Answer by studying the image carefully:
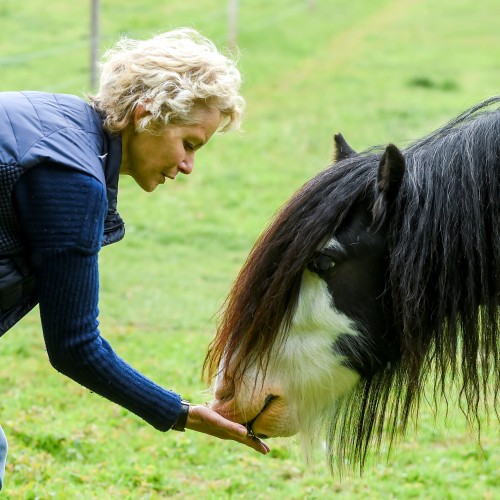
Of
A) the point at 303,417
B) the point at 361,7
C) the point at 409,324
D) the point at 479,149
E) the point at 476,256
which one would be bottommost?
the point at 361,7

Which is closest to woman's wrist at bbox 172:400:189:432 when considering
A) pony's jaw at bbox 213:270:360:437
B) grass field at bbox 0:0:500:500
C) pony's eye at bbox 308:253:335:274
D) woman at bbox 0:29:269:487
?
woman at bbox 0:29:269:487

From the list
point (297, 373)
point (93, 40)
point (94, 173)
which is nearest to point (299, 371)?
point (297, 373)

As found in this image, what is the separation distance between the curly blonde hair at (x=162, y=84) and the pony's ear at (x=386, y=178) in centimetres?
54

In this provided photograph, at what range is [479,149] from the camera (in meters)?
3.14

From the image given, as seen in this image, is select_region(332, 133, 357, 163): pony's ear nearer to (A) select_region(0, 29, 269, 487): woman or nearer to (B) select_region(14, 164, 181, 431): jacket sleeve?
(A) select_region(0, 29, 269, 487): woman

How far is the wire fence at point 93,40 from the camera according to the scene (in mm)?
12711

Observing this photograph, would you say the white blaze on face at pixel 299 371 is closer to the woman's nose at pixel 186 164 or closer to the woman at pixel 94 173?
the woman at pixel 94 173

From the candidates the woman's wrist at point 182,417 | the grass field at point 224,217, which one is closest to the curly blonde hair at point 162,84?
the woman's wrist at point 182,417

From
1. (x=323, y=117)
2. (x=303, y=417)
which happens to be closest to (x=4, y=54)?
(x=323, y=117)

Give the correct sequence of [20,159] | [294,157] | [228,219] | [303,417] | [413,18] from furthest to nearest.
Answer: [413,18], [294,157], [228,219], [303,417], [20,159]

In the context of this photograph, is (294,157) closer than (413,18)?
Yes

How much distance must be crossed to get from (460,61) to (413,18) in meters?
5.20

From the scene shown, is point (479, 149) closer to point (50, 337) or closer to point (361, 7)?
point (50, 337)

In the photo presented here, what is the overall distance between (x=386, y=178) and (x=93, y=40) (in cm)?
977
